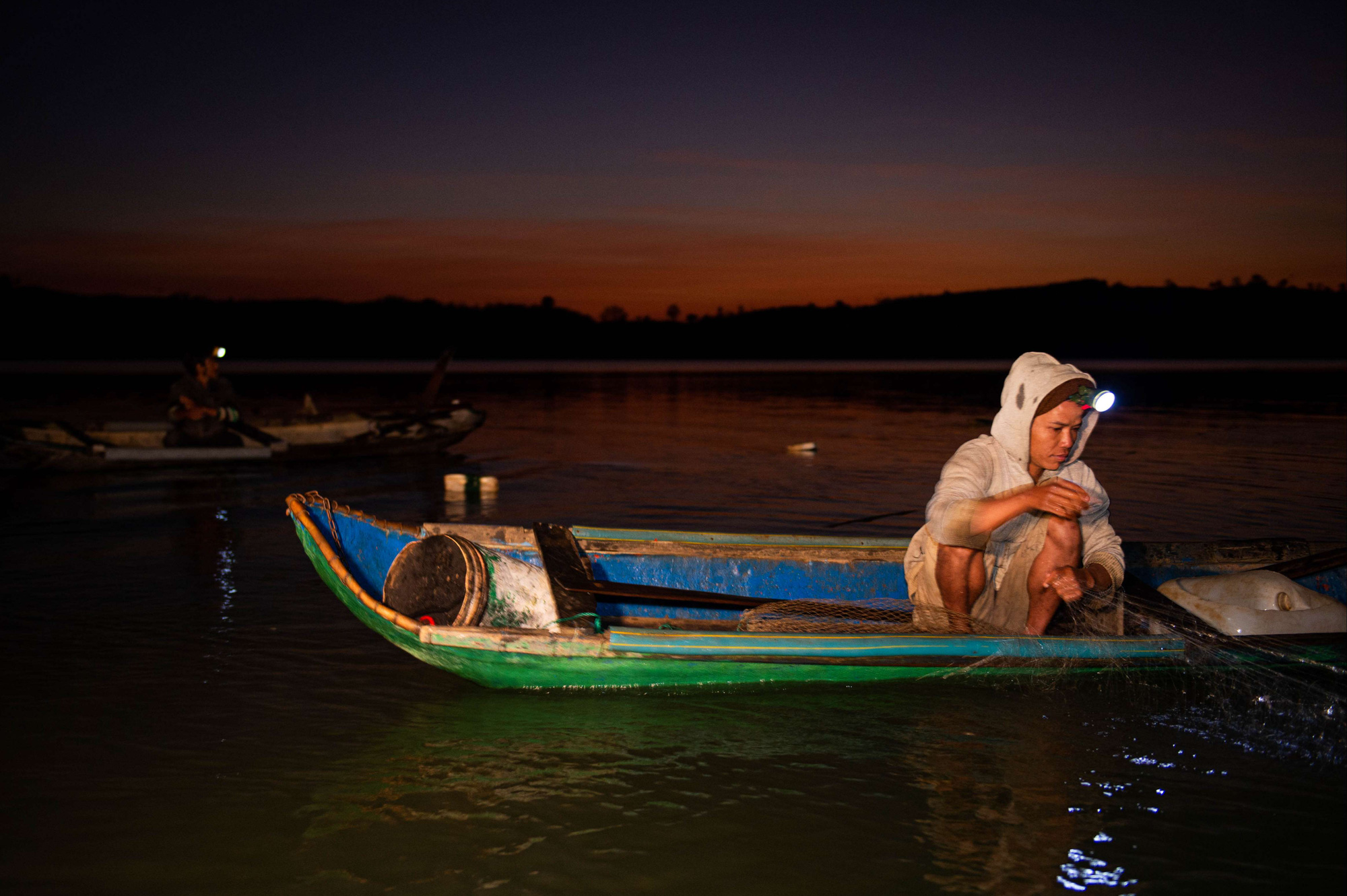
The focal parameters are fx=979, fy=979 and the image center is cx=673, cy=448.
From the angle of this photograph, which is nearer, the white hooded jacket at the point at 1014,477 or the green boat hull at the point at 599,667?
the white hooded jacket at the point at 1014,477

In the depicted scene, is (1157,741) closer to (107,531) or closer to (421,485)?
(107,531)

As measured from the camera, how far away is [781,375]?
211 feet

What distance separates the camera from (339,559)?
202 inches

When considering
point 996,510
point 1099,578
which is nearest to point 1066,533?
point 1099,578

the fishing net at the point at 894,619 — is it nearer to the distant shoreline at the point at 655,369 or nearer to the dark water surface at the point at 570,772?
the dark water surface at the point at 570,772

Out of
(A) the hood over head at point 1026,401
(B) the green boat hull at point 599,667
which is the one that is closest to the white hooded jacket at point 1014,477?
(A) the hood over head at point 1026,401

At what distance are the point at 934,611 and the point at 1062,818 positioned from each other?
1377 mm

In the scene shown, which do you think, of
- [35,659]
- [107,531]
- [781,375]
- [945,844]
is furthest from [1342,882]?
[781,375]

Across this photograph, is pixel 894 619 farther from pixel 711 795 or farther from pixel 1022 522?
pixel 711 795

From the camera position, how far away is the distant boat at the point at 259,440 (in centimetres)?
1363

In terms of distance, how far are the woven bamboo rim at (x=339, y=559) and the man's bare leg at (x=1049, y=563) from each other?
2736 millimetres

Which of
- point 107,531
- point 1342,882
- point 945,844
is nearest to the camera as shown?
point 1342,882

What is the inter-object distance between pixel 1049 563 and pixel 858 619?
47.2 inches

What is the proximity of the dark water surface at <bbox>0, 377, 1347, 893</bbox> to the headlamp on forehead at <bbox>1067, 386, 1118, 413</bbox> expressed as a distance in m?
1.63
